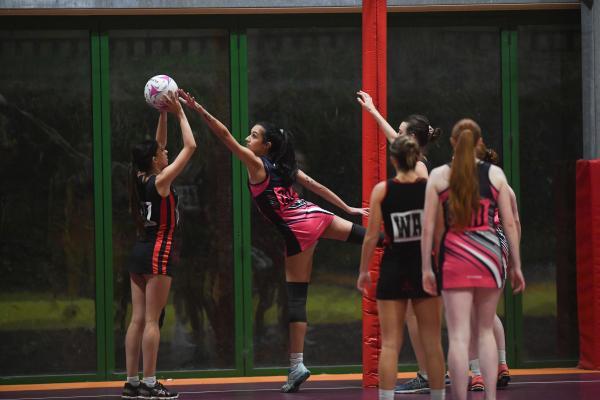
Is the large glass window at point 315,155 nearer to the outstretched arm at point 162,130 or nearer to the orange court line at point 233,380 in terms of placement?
the orange court line at point 233,380

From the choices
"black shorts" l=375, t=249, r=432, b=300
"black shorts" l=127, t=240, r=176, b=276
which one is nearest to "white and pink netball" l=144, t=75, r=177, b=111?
"black shorts" l=127, t=240, r=176, b=276

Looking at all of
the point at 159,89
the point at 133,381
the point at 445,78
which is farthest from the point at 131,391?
the point at 445,78

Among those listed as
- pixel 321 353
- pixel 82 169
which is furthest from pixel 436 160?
pixel 82 169

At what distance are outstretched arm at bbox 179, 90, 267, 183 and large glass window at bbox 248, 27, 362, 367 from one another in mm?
1748

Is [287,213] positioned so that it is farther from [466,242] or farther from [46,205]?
[46,205]

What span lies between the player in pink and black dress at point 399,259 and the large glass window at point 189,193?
3.39 m

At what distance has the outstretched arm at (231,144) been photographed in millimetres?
8172

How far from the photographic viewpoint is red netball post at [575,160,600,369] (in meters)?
9.82

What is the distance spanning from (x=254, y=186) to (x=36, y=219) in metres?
2.48

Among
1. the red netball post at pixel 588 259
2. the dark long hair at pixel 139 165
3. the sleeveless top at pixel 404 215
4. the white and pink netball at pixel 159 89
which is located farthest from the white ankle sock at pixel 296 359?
the red netball post at pixel 588 259

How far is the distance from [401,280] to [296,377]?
207 cm

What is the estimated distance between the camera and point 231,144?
823 centimetres

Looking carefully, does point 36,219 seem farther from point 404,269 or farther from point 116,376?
point 404,269

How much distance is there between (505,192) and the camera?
6.87 m
